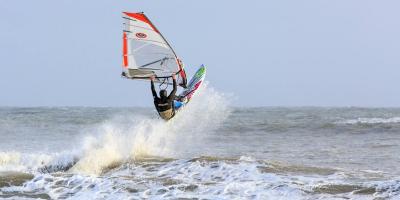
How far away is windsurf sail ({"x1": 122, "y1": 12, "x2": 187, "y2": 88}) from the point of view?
11797 mm

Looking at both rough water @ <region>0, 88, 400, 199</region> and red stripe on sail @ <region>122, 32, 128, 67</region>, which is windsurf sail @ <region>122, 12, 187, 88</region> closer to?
red stripe on sail @ <region>122, 32, 128, 67</region>

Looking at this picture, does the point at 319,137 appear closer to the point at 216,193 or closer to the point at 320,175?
the point at 320,175

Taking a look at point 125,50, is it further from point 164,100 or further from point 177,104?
point 177,104

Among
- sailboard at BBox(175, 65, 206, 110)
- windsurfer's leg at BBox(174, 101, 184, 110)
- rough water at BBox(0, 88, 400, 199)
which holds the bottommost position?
rough water at BBox(0, 88, 400, 199)

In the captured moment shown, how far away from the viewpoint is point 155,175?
11.0 metres

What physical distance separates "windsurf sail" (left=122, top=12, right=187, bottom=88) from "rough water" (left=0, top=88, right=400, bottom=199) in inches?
72.0

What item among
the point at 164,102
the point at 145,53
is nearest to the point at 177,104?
the point at 164,102

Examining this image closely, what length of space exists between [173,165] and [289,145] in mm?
7102

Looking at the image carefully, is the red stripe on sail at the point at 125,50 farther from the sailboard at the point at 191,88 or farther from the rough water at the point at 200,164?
the rough water at the point at 200,164

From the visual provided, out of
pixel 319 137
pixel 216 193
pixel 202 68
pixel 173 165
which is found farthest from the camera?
pixel 319 137

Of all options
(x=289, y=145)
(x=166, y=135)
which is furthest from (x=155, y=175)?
(x=289, y=145)

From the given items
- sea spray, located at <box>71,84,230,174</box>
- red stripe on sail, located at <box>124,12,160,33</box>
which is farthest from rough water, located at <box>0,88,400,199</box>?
red stripe on sail, located at <box>124,12,160,33</box>

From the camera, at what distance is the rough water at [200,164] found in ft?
30.2

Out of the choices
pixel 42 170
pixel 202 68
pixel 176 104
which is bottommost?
pixel 42 170
